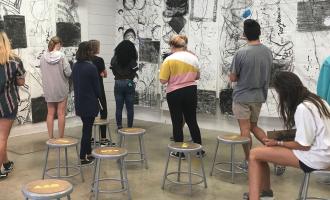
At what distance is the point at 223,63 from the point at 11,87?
326 centimetres

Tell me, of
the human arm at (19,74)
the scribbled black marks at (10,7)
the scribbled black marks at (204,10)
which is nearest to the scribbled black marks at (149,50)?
the scribbled black marks at (204,10)

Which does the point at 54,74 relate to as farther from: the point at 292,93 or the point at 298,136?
the point at 298,136

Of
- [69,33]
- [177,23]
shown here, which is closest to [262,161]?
[177,23]

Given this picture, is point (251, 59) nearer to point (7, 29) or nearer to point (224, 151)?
point (224, 151)

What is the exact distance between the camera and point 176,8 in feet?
20.2

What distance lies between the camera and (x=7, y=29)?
5180 mm

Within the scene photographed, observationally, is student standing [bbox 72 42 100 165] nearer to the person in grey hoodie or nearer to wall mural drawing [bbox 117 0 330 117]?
the person in grey hoodie

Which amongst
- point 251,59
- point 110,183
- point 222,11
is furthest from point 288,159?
point 222,11

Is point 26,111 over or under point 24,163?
over

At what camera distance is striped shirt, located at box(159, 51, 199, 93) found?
4160 millimetres

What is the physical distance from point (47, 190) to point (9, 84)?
1695mm

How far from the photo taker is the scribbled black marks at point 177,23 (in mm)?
6117

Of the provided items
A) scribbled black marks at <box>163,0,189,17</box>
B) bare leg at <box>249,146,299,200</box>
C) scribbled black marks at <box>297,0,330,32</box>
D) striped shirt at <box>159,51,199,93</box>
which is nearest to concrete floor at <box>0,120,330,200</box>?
bare leg at <box>249,146,299,200</box>

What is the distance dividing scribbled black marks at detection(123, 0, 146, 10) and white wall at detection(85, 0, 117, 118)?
0.26 m
